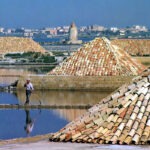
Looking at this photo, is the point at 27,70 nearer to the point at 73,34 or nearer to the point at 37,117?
the point at 37,117

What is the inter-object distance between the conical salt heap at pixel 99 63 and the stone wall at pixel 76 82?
583 mm

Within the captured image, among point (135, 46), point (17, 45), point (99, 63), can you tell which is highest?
point (17, 45)

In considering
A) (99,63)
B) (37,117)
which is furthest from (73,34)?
(37,117)

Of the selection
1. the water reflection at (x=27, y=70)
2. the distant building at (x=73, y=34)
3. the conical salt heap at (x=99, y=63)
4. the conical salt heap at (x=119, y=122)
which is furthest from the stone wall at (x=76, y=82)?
the distant building at (x=73, y=34)

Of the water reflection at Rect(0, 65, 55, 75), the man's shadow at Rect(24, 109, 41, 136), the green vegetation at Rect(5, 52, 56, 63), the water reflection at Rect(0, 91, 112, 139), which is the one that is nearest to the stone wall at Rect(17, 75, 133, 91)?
the water reflection at Rect(0, 91, 112, 139)

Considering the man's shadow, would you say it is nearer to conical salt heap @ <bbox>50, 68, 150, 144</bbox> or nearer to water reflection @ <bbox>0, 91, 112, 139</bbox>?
water reflection @ <bbox>0, 91, 112, 139</bbox>

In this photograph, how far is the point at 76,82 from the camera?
26938 millimetres

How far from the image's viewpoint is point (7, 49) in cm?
7306

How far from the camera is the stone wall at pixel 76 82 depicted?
87.1 ft

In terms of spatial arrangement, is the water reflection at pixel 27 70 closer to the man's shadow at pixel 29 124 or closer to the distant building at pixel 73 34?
the man's shadow at pixel 29 124

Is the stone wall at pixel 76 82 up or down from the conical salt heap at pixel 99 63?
down

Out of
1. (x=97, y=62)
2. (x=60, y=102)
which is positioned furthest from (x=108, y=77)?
(x=60, y=102)

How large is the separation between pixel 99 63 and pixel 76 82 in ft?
5.29

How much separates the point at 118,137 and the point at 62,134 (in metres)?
0.84
